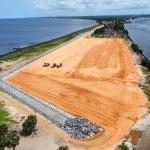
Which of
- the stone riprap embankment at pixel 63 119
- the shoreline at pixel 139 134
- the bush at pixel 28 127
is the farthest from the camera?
the stone riprap embankment at pixel 63 119

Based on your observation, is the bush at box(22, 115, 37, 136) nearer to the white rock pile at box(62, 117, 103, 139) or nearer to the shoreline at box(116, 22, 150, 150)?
the white rock pile at box(62, 117, 103, 139)

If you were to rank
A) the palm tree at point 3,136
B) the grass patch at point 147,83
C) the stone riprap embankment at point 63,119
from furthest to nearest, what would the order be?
the grass patch at point 147,83, the stone riprap embankment at point 63,119, the palm tree at point 3,136

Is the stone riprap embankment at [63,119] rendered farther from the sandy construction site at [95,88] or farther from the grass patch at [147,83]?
the grass patch at [147,83]

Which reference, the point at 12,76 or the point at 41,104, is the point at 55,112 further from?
the point at 12,76

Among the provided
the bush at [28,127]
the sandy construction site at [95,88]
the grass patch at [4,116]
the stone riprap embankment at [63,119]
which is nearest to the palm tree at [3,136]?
the bush at [28,127]

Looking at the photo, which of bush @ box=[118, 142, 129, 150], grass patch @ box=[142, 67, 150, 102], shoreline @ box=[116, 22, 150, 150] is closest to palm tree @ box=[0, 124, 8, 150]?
bush @ box=[118, 142, 129, 150]

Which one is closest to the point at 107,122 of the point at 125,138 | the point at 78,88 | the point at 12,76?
the point at 125,138

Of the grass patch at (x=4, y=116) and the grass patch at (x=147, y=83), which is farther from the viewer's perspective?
the grass patch at (x=147, y=83)

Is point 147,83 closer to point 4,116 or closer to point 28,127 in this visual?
point 4,116
